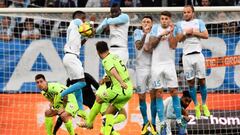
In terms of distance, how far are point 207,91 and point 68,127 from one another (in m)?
3.23

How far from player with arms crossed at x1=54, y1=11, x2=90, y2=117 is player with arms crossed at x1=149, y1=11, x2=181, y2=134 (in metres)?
1.47

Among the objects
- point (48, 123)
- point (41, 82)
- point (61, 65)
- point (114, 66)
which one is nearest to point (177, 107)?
point (114, 66)

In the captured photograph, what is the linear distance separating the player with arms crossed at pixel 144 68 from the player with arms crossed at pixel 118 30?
0.31 m

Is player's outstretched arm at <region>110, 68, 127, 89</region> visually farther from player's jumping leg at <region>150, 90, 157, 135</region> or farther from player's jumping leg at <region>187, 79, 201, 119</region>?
player's jumping leg at <region>187, 79, 201, 119</region>

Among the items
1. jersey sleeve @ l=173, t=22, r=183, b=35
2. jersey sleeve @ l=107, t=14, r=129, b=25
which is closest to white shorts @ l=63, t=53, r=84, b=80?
jersey sleeve @ l=107, t=14, r=129, b=25

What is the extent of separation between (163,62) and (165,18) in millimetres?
853

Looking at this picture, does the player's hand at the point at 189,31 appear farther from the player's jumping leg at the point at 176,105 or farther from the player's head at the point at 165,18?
the player's jumping leg at the point at 176,105

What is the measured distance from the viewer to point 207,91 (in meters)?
20.9

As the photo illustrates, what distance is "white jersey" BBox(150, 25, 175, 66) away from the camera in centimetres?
1922

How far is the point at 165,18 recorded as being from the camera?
754 inches

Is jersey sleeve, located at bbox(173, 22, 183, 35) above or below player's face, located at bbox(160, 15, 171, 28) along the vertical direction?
below

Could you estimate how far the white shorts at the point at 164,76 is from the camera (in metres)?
19.1

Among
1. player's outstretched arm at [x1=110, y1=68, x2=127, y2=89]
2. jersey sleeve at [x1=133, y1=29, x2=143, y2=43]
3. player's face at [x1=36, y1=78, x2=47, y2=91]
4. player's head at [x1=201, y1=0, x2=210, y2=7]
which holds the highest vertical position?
player's head at [x1=201, y1=0, x2=210, y2=7]

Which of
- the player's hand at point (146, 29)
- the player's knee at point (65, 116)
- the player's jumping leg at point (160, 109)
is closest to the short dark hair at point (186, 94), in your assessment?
the player's jumping leg at point (160, 109)
